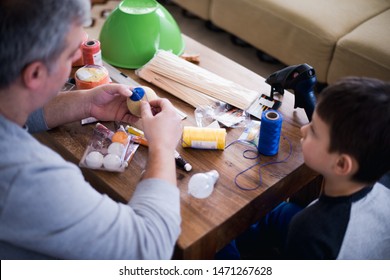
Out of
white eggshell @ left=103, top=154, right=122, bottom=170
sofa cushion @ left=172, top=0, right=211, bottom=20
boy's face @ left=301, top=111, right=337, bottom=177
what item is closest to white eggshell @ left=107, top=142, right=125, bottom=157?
white eggshell @ left=103, top=154, right=122, bottom=170

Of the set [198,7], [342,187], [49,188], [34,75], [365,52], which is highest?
[34,75]

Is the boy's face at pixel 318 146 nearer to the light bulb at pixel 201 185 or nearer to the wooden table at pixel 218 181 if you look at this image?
the wooden table at pixel 218 181

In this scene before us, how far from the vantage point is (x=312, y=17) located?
2.24m

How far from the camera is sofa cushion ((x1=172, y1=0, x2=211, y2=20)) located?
2736 mm

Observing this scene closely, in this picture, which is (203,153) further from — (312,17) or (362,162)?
(312,17)

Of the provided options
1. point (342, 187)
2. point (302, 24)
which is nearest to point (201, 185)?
point (342, 187)

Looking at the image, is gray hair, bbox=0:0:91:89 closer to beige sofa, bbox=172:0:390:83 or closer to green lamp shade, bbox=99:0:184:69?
green lamp shade, bbox=99:0:184:69

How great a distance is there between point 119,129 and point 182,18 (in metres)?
1.91

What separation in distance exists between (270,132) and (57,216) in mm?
Answer: 601

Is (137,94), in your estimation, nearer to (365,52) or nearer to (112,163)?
(112,163)

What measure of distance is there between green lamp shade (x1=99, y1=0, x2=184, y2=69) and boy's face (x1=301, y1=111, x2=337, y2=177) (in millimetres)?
717

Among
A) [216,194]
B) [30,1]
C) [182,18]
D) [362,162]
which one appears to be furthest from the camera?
[182,18]

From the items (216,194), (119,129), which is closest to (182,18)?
(119,129)

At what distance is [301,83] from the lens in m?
1.34
